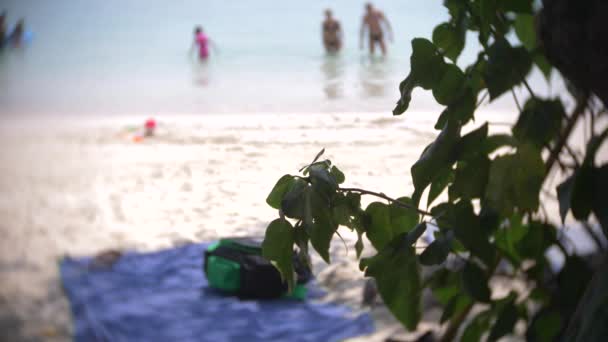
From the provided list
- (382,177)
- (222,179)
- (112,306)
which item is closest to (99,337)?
(112,306)

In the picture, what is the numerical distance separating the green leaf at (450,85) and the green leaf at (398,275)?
6.4 inches

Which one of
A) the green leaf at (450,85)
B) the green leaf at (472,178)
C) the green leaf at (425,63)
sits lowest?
the green leaf at (472,178)

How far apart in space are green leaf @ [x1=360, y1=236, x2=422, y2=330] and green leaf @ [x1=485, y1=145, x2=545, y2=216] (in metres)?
0.11

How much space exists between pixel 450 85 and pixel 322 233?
0.22 meters

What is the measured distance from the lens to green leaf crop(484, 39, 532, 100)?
0.59m

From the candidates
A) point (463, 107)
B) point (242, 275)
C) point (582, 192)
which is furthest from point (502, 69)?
point (242, 275)

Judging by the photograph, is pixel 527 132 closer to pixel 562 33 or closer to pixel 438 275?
pixel 562 33

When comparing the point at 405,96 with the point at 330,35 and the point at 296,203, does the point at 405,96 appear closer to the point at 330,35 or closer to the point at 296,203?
the point at 296,203

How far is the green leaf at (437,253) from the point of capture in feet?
2.03

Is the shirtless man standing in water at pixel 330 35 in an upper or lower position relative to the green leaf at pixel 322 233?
upper

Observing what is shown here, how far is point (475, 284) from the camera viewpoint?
2.43ft

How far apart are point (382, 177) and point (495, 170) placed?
0.81ft

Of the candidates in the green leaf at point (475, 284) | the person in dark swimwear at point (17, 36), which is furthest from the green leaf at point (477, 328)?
the person in dark swimwear at point (17, 36)

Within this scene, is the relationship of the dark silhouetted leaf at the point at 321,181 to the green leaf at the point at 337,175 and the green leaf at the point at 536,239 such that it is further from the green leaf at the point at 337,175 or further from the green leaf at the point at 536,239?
the green leaf at the point at 536,239
